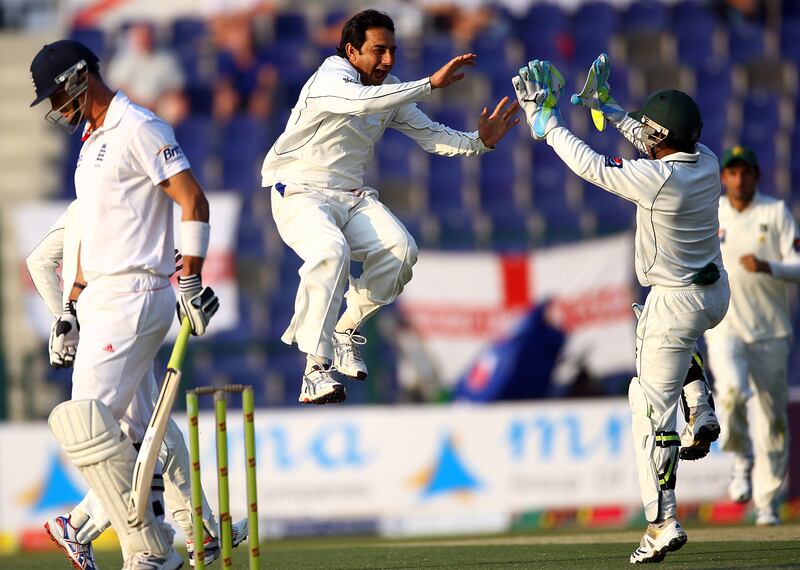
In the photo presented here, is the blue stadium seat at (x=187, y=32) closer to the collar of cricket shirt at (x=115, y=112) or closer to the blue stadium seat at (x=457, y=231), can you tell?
the blue stadium seat at (x=457, y=231)

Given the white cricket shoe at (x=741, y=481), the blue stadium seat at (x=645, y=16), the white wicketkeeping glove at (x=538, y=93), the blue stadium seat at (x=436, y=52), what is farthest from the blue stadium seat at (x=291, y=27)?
the white wicketkeeping glove at (x=538, y=93)

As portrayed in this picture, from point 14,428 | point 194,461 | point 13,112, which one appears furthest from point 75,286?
point 13,112

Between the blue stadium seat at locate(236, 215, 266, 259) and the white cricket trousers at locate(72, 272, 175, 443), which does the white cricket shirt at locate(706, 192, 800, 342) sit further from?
the blue stadium seat at locate(236, 215, 266, 259)

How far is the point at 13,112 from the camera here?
1486cm

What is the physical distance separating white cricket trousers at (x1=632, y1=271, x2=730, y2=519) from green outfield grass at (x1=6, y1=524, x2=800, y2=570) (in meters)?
0.40

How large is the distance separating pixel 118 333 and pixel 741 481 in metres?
4.93

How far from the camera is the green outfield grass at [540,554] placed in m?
5.66

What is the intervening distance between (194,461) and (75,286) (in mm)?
1111

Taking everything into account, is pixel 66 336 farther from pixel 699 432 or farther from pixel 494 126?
pixel 699 432

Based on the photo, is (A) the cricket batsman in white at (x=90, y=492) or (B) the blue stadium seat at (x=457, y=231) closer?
(A) the cricket batsman in white at (x=90, y=492)

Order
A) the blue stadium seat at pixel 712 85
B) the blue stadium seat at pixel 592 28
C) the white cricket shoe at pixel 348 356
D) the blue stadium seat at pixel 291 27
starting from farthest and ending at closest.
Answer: the blue stadium seat at pixel 291 27 < the blue stadium seat at pixel 592 28 < the blue stadium seat at pixel 712 85 < the white cricket shoe at pixel 348 356

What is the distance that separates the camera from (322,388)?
18.9ft

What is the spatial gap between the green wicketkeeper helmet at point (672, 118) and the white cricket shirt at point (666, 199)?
9cm

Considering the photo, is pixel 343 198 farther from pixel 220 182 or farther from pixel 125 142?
pixel 220 182
